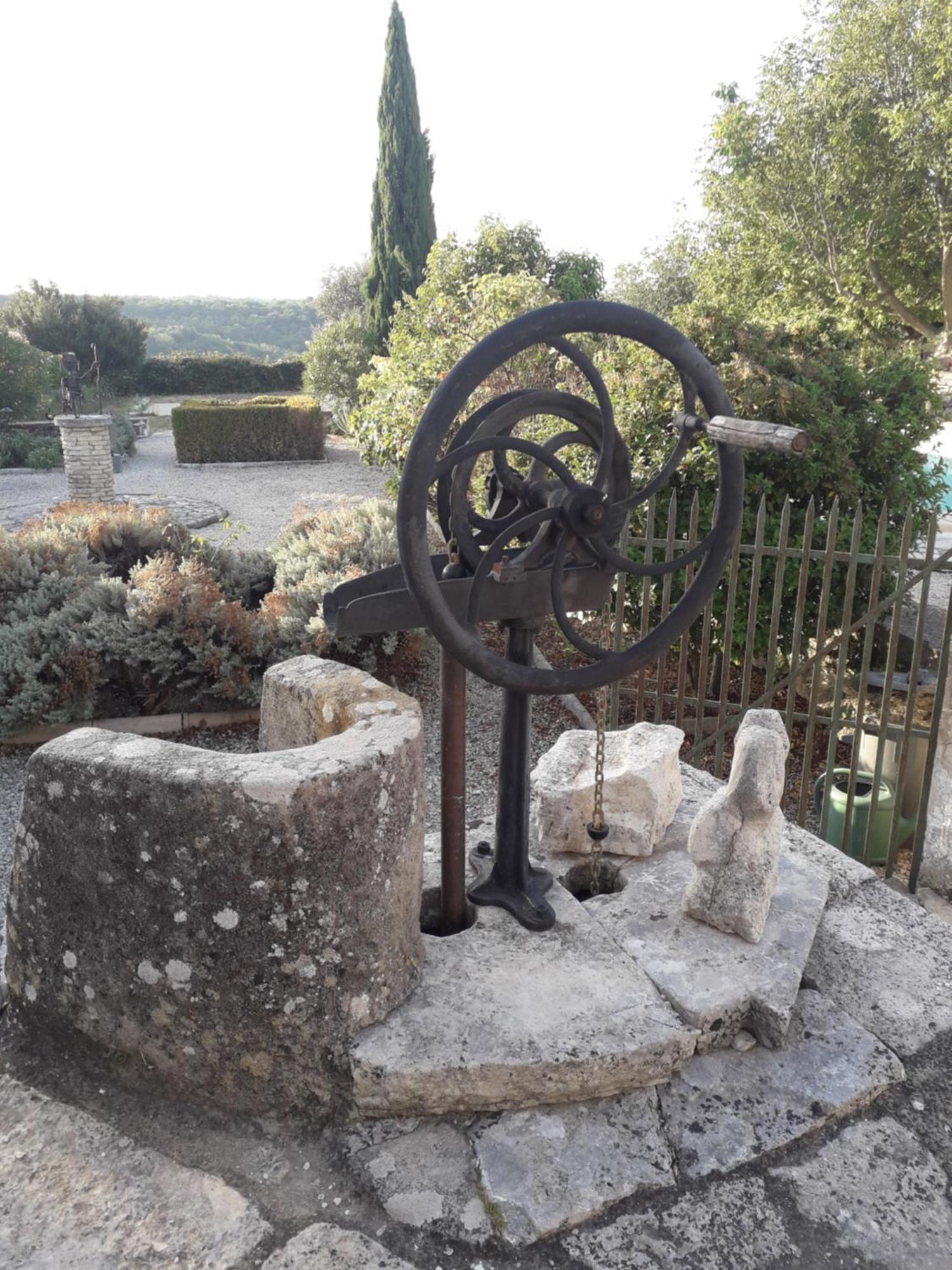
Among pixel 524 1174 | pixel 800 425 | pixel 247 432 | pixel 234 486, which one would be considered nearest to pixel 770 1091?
pixel 524 1174

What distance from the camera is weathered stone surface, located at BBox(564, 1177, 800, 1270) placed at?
6.17 feet

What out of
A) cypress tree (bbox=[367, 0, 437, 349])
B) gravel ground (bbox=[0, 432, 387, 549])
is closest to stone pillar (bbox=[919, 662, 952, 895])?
gravel ground (bbox=[0, 432, 387, 549])

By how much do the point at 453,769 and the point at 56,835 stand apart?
1036 mm

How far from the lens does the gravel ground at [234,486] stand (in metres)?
14.1

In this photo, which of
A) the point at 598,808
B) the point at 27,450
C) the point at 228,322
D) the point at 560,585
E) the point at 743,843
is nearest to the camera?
the point at 560,585

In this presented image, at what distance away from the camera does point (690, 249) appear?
23.2 meters

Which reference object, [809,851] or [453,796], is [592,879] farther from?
[809,851]

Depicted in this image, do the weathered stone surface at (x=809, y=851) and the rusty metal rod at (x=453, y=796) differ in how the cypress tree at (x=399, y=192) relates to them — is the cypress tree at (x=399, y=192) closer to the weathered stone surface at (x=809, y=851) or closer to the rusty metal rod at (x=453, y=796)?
the weathered stone surface at (x=809, y=851)

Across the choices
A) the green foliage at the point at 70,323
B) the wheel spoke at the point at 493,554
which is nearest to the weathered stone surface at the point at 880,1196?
the wheel spoke at the point at 493,554

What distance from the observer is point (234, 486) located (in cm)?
1786

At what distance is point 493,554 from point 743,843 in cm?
114

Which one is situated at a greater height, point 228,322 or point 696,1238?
point 228,322

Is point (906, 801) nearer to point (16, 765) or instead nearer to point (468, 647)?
point (468, 647)

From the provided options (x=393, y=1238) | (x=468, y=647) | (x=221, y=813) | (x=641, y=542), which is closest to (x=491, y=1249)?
(x=393, y=1238)
